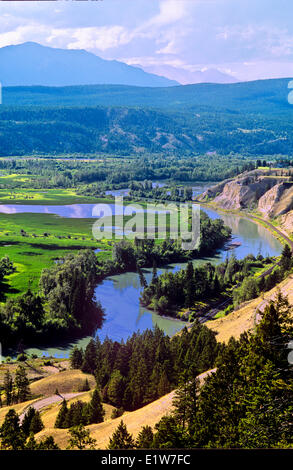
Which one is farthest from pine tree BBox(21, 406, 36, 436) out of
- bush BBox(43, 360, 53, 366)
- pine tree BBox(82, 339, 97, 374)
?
bush BBox(43, 360, 53, 366)

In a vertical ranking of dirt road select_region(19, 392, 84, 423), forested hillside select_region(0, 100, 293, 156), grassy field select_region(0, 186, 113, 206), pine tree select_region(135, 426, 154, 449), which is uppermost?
forested hillside select_region(0, 100, 293, 156)

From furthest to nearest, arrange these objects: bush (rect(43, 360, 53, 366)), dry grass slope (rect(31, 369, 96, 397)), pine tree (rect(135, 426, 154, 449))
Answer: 1. bush (rect(43, 360, 53, 366))
2. dry grass slope (rect(31, 369, 96, 397))
3. pine tree (rect(135, 426, 154, 449))

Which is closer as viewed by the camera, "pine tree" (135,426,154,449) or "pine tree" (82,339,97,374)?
"pine tree" (135,426,154,449)

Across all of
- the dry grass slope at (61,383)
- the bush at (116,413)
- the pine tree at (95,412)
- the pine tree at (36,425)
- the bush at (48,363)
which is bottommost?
the bush at (48,363)

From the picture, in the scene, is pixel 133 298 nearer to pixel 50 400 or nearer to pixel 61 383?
pixel 61 383

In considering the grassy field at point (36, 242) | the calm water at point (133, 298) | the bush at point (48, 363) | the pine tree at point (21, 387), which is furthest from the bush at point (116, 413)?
the grassy field at point (36, 242)

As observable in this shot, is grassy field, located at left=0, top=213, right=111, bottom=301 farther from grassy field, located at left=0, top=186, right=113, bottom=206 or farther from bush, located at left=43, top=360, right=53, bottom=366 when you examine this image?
grassy field, located at left=0, top=186, right=113, bottom=206

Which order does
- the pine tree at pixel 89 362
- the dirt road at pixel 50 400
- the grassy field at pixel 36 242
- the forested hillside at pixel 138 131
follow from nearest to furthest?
the dirt road at pixel 50 400, the pine tree at pixel 89 362, the grassy field at pixel 36 242, the forested hillside at pixel 138 131

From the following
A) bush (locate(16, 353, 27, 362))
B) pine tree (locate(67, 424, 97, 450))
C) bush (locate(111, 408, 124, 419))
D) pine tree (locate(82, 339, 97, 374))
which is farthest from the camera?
bush (locate(16, 353, 27, 362))

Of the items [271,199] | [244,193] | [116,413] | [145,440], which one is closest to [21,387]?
[116,413]

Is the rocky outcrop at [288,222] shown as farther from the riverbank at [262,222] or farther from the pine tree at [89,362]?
the pine tree at [89,362]

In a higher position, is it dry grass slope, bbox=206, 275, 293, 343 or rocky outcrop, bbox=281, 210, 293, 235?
rocky outcrop, bbox=281, 210, 293, 235

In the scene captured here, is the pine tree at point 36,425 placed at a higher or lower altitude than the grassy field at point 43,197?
lower
